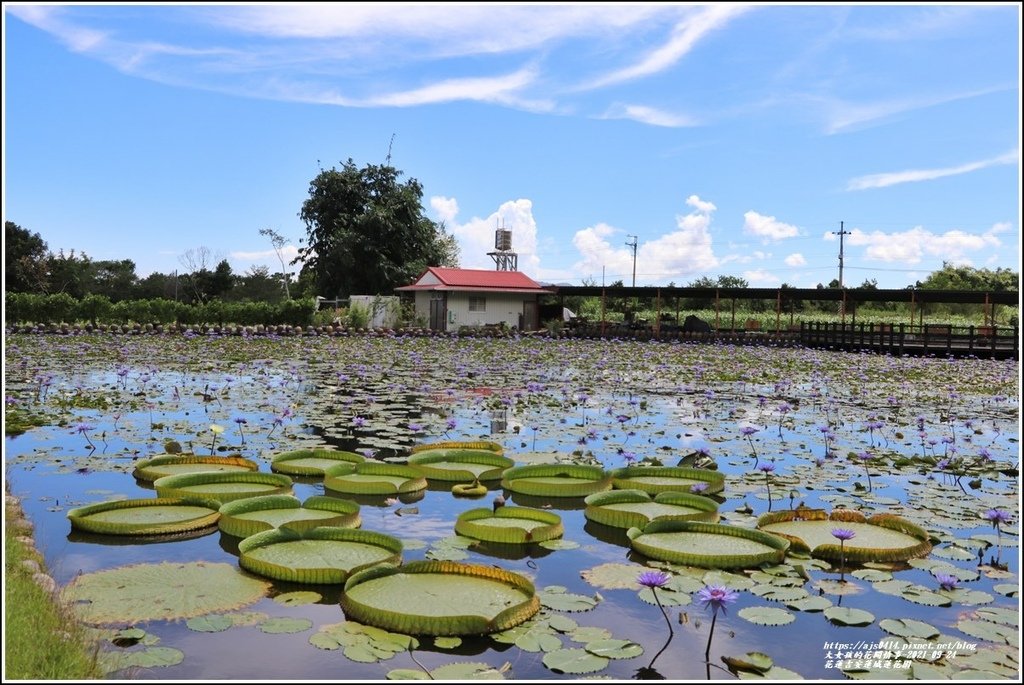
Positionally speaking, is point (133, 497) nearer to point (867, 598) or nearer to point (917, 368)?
point (867, 598)

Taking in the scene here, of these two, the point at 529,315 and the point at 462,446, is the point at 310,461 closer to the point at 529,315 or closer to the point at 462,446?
Result: the point at 462,446

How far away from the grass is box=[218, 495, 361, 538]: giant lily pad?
1.21m

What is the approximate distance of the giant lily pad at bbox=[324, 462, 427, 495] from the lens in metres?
5.67

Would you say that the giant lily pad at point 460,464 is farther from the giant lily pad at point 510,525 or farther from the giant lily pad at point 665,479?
the giant lily pad at point 510,525

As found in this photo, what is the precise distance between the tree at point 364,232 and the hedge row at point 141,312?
966 cm

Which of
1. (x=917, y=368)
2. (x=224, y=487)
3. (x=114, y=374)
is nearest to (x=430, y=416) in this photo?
(x=224, y=487)

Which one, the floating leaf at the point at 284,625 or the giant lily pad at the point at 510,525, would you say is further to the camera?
the giant lily pad at the point at 510,525

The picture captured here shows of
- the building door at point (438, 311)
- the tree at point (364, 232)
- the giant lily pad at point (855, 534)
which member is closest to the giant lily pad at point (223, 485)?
the giant lily pad at point (855, 534)

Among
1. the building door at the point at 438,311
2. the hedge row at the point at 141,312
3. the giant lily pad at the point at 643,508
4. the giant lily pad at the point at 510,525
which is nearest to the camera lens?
the giant lily pad at the point at 510,525

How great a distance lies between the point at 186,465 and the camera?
6.26m

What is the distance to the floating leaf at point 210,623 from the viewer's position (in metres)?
3.30

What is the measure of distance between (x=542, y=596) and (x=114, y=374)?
38.2ft

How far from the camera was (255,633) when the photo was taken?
329cm

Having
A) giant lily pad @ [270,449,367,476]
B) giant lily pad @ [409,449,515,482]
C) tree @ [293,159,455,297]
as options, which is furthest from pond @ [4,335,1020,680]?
tree @ [293,159,455,297]
